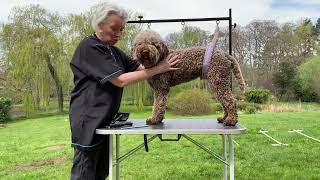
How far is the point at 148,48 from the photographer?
8.84ft

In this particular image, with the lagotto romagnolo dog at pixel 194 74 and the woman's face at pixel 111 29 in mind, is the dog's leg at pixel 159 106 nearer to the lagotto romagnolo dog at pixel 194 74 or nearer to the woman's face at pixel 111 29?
the lagotto romagnolo dog at pixel 194 74

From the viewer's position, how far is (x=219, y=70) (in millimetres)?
2973

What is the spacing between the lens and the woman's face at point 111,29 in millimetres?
2648

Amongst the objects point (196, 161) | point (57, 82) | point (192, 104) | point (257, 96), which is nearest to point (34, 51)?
point (57, 82)

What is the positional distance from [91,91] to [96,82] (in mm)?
64

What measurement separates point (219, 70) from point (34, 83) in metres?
20.6

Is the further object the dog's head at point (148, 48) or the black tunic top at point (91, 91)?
the dog's head at point (148, 48)

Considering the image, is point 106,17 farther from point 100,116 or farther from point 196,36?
point 196,36

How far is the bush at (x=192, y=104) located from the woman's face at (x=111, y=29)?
45.4 ft

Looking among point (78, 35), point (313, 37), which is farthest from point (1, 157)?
point (313, 37)

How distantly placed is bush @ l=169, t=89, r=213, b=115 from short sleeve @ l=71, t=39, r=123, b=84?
13.9 m

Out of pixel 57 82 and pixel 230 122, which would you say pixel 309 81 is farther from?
pixel 230 122

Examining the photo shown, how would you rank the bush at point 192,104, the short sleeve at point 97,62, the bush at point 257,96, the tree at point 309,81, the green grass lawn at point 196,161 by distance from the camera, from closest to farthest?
1. the short sleeve at point 97,62
2. the green grass lawn at point 196,161
3. the bush at point 192,104
4. the bush at point 257,96
5. the tree at point 309,81

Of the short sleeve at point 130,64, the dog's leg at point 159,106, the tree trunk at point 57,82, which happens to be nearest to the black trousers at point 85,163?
the dog's leg at point 159,106
